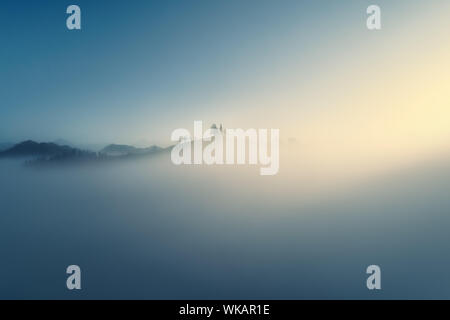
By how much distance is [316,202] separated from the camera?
6.41ft

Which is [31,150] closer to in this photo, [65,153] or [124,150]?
[65,153]

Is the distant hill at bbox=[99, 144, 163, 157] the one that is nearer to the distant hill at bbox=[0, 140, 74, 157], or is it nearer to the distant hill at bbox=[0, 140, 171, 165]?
the distant hill at bbox=[0, 140, 171, 165]

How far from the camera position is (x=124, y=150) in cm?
191

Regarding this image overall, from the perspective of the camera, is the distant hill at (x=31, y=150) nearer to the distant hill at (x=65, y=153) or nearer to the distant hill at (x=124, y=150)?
the distant hill at (x=65, y=153)

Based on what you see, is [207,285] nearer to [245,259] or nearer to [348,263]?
[245,259]

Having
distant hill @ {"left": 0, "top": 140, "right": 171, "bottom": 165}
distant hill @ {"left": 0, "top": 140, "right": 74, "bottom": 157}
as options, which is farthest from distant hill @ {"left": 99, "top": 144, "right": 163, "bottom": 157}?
distant hill @ {"left": 0, "top": 140, "right": 74, "bottom": 157}

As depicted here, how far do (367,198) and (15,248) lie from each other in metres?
2.20

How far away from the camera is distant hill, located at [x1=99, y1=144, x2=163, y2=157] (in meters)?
1.90

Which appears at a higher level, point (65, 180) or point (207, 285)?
point (65, 180)

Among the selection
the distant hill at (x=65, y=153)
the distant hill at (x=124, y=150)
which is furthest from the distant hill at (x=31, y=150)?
the distant hill at (x=124, y=150)

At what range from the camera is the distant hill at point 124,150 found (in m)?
1.90

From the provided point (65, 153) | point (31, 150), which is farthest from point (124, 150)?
point (31, 150)
